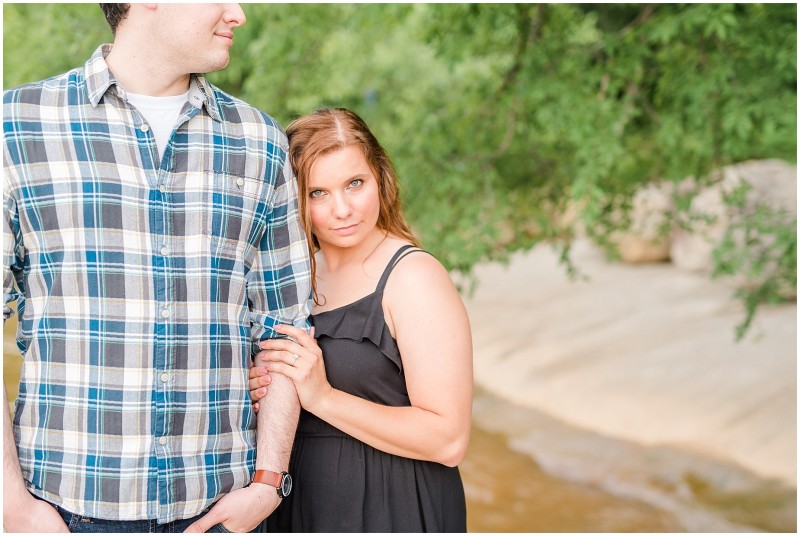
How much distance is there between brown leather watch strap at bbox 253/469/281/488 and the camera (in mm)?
1985

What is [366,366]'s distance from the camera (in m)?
2.11

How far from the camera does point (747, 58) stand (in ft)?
14.9

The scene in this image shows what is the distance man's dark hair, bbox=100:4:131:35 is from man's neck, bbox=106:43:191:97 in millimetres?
53

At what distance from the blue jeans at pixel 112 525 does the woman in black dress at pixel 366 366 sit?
0.35 metres

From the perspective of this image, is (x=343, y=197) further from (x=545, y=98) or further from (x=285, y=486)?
(x=545, y=98)

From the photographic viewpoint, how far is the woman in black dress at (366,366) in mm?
2045

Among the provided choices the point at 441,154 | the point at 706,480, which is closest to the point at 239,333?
the point at 441,154

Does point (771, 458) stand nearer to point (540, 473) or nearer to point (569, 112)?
point (540, 473)

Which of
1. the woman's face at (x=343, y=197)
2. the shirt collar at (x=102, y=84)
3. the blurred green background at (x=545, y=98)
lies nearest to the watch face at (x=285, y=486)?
the woman's face at (x=343, y=197)

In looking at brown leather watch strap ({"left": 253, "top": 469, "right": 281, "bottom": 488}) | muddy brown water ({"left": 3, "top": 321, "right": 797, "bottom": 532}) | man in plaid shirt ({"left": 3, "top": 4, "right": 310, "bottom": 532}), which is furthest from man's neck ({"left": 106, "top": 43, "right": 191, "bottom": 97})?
muddy brown water ({"left": 3, "top": 321, "right": 797, "bottom": 532})

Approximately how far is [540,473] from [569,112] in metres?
4.49

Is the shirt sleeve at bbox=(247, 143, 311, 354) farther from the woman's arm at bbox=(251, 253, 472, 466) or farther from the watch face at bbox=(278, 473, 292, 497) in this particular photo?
the watch face at bbox=(278, 473, 292, 497)

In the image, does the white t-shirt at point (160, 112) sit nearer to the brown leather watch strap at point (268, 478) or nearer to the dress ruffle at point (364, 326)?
the dress ruffle at point (364, 326)

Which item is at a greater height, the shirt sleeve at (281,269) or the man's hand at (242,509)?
the shirt sleeve at (281,269)
